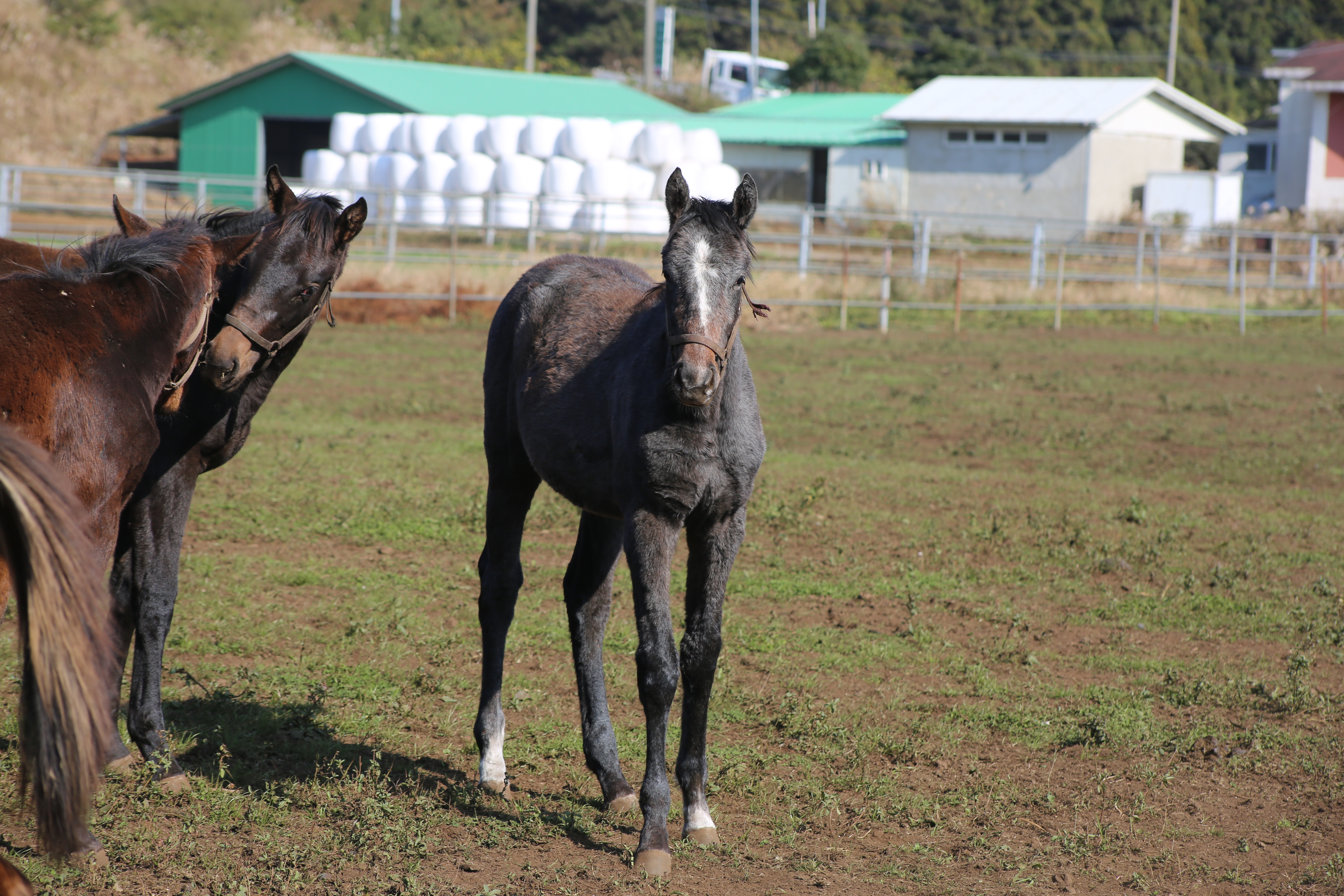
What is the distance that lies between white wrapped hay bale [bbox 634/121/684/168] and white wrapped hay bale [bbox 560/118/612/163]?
904 mm

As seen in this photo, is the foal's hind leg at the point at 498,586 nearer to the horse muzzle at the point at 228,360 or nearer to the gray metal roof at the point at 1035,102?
the horse muzzle at the point at 228,360

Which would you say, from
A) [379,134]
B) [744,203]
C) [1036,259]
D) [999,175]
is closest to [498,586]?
[744,203]

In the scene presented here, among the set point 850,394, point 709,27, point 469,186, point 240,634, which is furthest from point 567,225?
point 709,27

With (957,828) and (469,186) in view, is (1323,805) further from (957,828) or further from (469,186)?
→ (469,186)

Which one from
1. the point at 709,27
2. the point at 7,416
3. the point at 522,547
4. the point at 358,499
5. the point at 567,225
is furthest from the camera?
the point at 709,27

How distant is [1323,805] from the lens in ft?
13.8

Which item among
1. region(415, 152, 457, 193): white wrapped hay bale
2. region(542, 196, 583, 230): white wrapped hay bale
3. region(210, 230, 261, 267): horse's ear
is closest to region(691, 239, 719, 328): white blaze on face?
region(210, 230, 261, 267): horse's ear

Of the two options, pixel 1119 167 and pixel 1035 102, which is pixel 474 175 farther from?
pixel 1119 167

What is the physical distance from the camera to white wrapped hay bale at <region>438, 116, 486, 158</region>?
2839 centimetres

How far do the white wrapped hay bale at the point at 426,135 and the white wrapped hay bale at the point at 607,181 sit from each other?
14.3ft

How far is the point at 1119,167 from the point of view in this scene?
36906 mm

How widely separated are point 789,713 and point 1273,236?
74.3 feet

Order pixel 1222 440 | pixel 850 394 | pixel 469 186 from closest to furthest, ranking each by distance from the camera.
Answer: pixel 1222 440 → pixel 850 394 → pixel 469 186

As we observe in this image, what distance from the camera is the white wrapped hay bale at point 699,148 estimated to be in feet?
94.3
